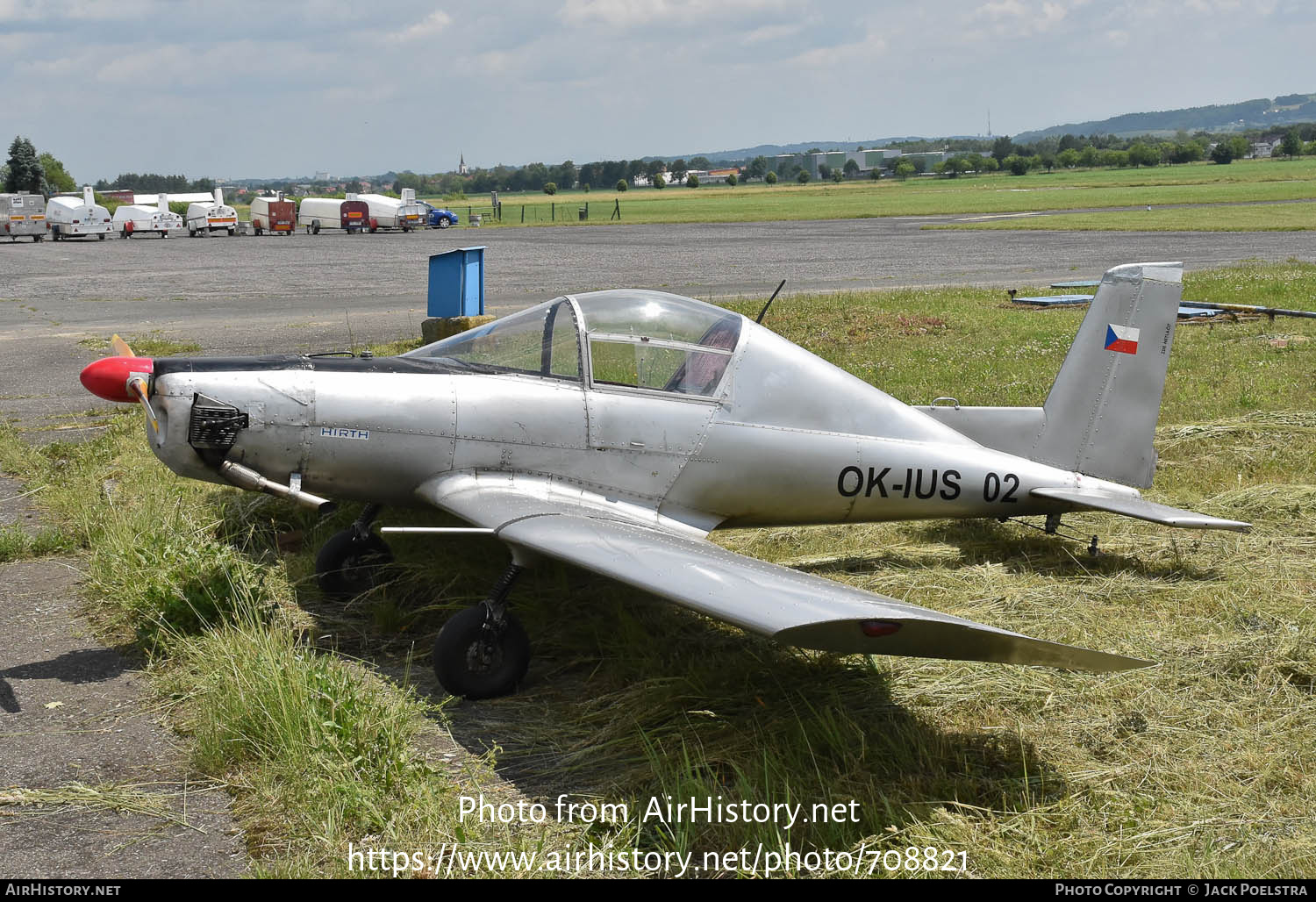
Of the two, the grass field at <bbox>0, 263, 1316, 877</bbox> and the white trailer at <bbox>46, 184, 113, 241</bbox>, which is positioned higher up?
the white trailer at <bbox>46, 184, 113, 241</bbox>

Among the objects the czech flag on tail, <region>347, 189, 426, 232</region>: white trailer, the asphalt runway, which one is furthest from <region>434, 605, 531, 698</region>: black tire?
<region>347, 189, 426, 232</region>: white trailer

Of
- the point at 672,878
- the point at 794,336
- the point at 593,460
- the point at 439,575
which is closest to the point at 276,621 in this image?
the point at 439,575

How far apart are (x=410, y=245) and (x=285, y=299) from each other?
21525 millimetres

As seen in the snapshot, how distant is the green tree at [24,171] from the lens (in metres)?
98.4

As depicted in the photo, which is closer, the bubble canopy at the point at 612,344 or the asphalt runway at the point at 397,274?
the bubble canopy at the point at 612,344

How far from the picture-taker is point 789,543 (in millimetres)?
7695

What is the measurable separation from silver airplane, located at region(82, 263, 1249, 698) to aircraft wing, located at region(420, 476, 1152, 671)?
0.02 m

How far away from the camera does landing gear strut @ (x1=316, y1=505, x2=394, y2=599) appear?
6656 millimetres

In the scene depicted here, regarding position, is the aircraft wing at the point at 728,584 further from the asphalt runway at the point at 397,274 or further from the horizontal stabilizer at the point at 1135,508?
the asphalt runway at the point at 397,274

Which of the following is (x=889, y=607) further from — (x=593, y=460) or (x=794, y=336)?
(x=794, y=336)

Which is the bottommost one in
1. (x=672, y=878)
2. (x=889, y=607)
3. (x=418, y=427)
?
(x=672, y=878)

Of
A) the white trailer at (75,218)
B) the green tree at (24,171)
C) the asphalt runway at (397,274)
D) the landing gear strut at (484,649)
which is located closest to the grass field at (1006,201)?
the asphalt runway at (397,274)

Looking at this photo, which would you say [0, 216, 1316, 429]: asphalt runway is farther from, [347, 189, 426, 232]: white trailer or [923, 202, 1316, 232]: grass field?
[347, 189, 426, 232]: white trailer

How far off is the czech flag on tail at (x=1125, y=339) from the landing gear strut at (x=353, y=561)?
15.9 ft
